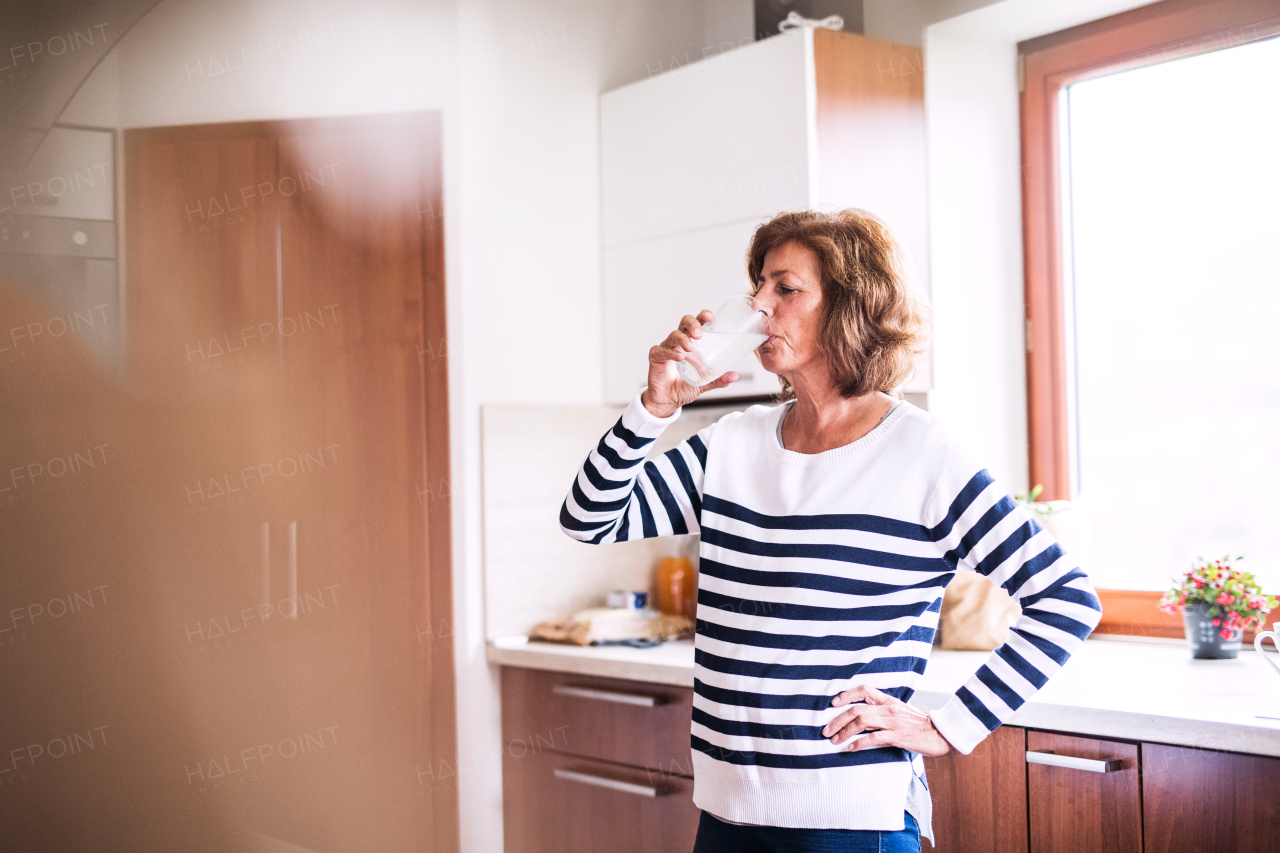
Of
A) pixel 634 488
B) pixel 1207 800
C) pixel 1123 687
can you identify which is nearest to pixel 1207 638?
pixel 1123 687

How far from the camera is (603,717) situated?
6.67 feet

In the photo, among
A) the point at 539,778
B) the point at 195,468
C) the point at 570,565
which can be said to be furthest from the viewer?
the point at 570,565

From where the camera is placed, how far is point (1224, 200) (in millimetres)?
2039

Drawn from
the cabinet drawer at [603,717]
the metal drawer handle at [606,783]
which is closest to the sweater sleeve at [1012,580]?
the cabinet drawer at [603,717]

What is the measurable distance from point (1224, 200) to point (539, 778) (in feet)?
5.87

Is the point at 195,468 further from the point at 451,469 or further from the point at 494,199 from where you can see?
the point at 494,199

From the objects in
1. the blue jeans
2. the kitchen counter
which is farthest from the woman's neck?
the kitchen counter

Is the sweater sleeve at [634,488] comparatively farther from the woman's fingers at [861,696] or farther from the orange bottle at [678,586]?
the orange bottle at [678,586]

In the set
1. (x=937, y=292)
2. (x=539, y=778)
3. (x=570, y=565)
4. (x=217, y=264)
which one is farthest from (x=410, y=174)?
(x=539, y=778)

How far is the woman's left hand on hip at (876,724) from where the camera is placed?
1.08 m

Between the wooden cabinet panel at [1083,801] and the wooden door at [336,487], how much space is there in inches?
46.4

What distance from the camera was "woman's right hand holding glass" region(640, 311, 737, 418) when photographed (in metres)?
1.19

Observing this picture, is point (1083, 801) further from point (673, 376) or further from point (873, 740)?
point (673, 376)

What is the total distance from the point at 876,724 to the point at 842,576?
6.1 inches
